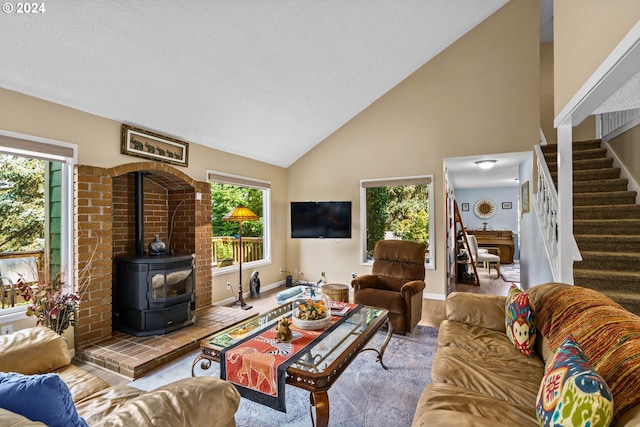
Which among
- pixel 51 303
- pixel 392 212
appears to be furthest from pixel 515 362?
pixel 392 212

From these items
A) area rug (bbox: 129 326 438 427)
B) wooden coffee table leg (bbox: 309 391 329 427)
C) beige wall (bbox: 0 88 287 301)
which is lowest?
area rug (bbox: 129 326 438 427)

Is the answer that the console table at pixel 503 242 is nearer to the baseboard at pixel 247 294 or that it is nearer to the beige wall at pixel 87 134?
the baseboard at pixel 247 294

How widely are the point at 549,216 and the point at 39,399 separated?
13.2ft

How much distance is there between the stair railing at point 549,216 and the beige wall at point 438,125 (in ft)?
2.87

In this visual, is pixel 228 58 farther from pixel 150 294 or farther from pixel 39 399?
pixel 39 399

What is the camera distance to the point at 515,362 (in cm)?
186

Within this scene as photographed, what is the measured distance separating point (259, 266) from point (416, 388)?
3413 millimetres

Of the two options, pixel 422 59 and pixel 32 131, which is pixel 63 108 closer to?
pixel 32 131

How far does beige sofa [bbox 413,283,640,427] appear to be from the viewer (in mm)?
1149

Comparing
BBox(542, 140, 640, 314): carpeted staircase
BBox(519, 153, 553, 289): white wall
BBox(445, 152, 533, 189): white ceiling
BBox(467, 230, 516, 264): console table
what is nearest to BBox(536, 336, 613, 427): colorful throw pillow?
BBox(542, 140, 640, 314): carpeted staircase

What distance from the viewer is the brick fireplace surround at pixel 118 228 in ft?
9.20

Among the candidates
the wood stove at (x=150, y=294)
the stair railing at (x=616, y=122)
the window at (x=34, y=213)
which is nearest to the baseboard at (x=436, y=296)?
the stair railing at (x=616, y=122)

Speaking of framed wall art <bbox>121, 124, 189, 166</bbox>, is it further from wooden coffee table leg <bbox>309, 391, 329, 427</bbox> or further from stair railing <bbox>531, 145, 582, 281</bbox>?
stair railing <bbox>531, 145, 582, 281</bbox>

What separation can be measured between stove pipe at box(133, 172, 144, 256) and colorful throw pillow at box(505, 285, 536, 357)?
3.59m
